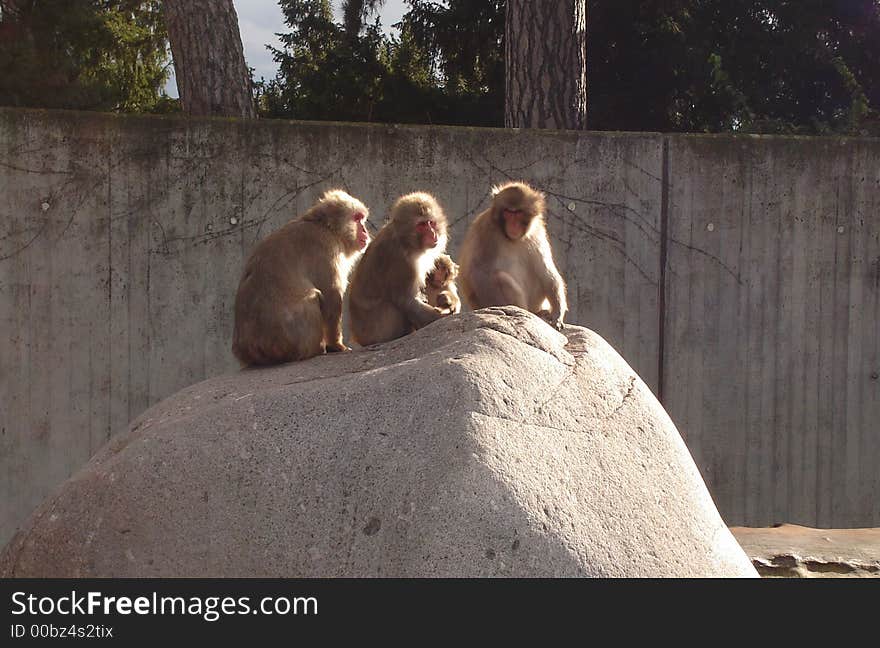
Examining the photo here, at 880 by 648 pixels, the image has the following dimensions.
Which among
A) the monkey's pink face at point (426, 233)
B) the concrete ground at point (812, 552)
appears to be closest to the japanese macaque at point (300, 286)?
the monkey's pink face at point (426, 233)

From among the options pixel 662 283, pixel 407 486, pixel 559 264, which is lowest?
pixel 407 486

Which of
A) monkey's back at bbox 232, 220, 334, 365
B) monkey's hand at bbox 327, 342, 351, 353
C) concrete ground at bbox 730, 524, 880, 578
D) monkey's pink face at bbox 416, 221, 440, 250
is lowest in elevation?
concrete ground at bbox 730, 524, 880, 578

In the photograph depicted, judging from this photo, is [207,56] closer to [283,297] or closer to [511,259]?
[511,259]

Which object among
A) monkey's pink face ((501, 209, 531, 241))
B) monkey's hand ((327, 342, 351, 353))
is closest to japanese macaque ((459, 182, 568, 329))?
monkey's pink face ((501, 209, 531, 241))

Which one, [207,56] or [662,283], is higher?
[207,56]

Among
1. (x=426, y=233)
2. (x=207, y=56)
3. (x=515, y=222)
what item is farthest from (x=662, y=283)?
(x=207, y=56)

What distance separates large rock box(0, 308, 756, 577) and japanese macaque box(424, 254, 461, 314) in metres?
1.22

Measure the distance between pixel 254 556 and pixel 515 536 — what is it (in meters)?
0.79

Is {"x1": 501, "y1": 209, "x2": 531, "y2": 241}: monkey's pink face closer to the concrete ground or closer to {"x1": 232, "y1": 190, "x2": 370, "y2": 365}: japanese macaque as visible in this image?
{"x1": 232, "y1": 190, "x2": 370, "y2": 365}: japanese macaque

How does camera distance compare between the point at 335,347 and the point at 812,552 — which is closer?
the point at 335,347

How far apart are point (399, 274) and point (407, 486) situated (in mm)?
1436

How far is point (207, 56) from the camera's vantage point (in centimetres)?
830

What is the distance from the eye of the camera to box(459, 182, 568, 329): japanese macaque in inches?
196

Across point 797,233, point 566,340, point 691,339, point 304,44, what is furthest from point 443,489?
point 304,44
